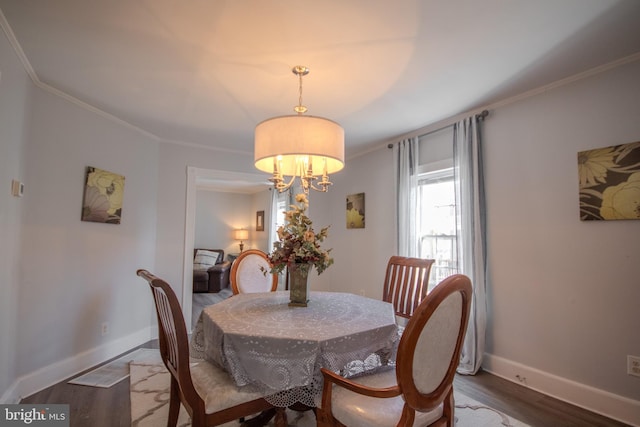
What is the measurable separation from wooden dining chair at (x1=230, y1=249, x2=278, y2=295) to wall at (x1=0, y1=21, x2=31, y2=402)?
149 cm

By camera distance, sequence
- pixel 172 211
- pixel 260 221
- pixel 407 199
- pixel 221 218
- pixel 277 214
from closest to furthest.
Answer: pixel 407 199 < pixel 172 211 < pixel 277 214 < pixel 260 221 < pixel 221 218

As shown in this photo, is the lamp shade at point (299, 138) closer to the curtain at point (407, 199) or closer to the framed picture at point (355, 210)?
the curtain at point (407, 199)

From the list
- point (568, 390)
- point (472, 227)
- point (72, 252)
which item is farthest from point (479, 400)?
point (72, 252)

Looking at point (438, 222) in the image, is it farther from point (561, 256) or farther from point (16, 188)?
point (16, 188)

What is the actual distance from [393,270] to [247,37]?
2.03 meters

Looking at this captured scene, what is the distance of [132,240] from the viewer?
338 centimetres

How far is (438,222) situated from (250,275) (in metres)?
2.02

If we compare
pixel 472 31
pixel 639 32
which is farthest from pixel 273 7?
pixel 639 32

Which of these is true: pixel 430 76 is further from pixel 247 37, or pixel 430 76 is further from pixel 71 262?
pixel 71 262

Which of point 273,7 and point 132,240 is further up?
point 273,7

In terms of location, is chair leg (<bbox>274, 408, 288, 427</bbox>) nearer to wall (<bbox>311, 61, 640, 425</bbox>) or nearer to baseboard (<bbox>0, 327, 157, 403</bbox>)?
baseboard (<bbox>0, 327, 157, 403</bbox>)

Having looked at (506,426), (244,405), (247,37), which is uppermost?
(247,37)

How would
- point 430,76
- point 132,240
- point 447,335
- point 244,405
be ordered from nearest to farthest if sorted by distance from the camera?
point 447,335
point 244,405
point 430,76
point 132,240

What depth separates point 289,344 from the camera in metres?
1.37
